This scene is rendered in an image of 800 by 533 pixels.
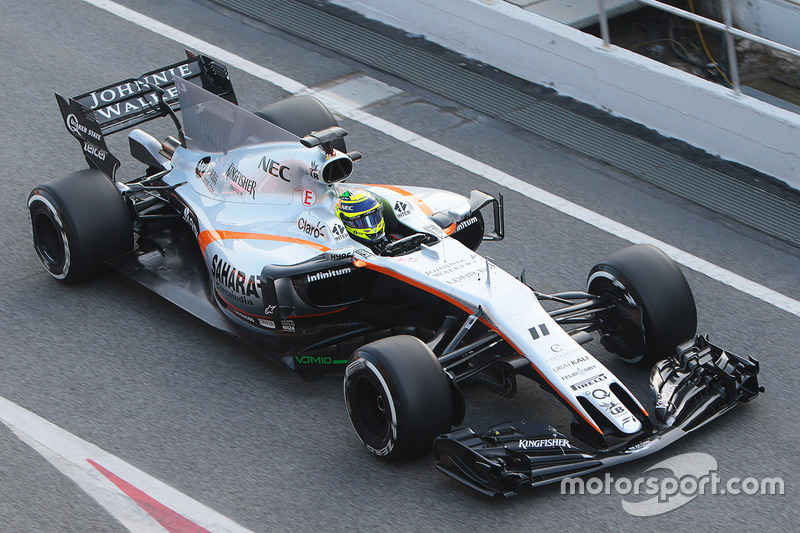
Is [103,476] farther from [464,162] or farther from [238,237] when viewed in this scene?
[464,162]

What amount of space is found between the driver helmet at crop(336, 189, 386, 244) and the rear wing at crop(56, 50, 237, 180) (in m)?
2.19

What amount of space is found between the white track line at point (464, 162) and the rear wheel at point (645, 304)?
1.53 meters

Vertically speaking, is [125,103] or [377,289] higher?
[125,103]

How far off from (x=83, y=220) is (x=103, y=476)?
2081 mm

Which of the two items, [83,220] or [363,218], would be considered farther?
[83,220]

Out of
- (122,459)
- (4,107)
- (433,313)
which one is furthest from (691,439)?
(4,107)

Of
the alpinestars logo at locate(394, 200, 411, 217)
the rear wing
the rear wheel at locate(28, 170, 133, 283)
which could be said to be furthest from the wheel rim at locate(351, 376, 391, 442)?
the rear wing

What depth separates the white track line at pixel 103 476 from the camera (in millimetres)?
5793

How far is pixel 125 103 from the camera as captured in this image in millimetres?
8406

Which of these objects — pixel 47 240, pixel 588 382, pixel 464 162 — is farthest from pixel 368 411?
pixel 464 162

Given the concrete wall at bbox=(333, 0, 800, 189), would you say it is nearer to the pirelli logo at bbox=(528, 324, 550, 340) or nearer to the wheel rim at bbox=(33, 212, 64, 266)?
the pirelli logo at bbox=(528, 324, 550, 340)

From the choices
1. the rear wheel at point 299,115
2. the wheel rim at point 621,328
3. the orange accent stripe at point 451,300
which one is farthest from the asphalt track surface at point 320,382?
the rear wheel at point 299,115

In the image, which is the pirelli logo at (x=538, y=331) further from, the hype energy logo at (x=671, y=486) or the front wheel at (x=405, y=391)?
the hype energy logo at (x=671, y=486)

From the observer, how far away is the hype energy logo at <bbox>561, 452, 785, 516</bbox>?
5781 millimetres
